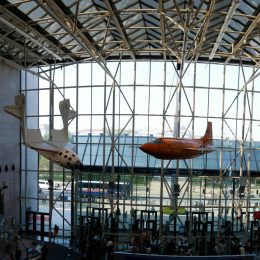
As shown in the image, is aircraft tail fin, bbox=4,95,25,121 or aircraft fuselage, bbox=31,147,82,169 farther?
aircraft fuselage, bbox=31,147,82,169

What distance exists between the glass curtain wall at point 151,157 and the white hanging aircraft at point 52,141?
6960 millimetres

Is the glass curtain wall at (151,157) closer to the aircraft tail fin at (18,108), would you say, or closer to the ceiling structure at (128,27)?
the ceiling structure at (128,27)

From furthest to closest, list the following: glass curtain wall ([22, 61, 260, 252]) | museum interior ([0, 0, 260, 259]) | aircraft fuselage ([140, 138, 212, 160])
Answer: glass curtain wall ([22, 61, 260, 252])
museum interior ([0, 0, 260, 259])
aircraft fuselage ([140, 138, 212, 160])

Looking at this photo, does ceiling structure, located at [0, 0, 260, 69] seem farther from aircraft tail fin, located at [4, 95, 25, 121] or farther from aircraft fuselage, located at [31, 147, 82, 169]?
aircraft fuselage, located at [31, 147, 82, 169]

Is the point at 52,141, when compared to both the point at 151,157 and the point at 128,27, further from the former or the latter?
the point at 151,157

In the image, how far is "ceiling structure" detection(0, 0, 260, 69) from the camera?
44.0 feet

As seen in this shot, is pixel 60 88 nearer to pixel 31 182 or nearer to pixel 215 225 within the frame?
pixel 31 182

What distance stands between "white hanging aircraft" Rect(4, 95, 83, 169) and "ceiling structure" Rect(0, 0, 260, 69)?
101 inches

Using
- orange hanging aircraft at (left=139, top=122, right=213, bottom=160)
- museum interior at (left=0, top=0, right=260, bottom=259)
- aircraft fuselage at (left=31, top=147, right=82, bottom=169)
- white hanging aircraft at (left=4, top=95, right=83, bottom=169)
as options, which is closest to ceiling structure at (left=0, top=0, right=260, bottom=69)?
museum interior at (left=0, top=0, right=260, bottom=259)

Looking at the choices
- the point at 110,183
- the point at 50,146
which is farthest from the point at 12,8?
the point at 110,183

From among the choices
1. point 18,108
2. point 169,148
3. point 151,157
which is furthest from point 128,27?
point 151,157

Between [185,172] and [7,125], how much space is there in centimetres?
1025

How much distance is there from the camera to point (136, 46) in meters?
21.6

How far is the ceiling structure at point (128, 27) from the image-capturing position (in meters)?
13.4
